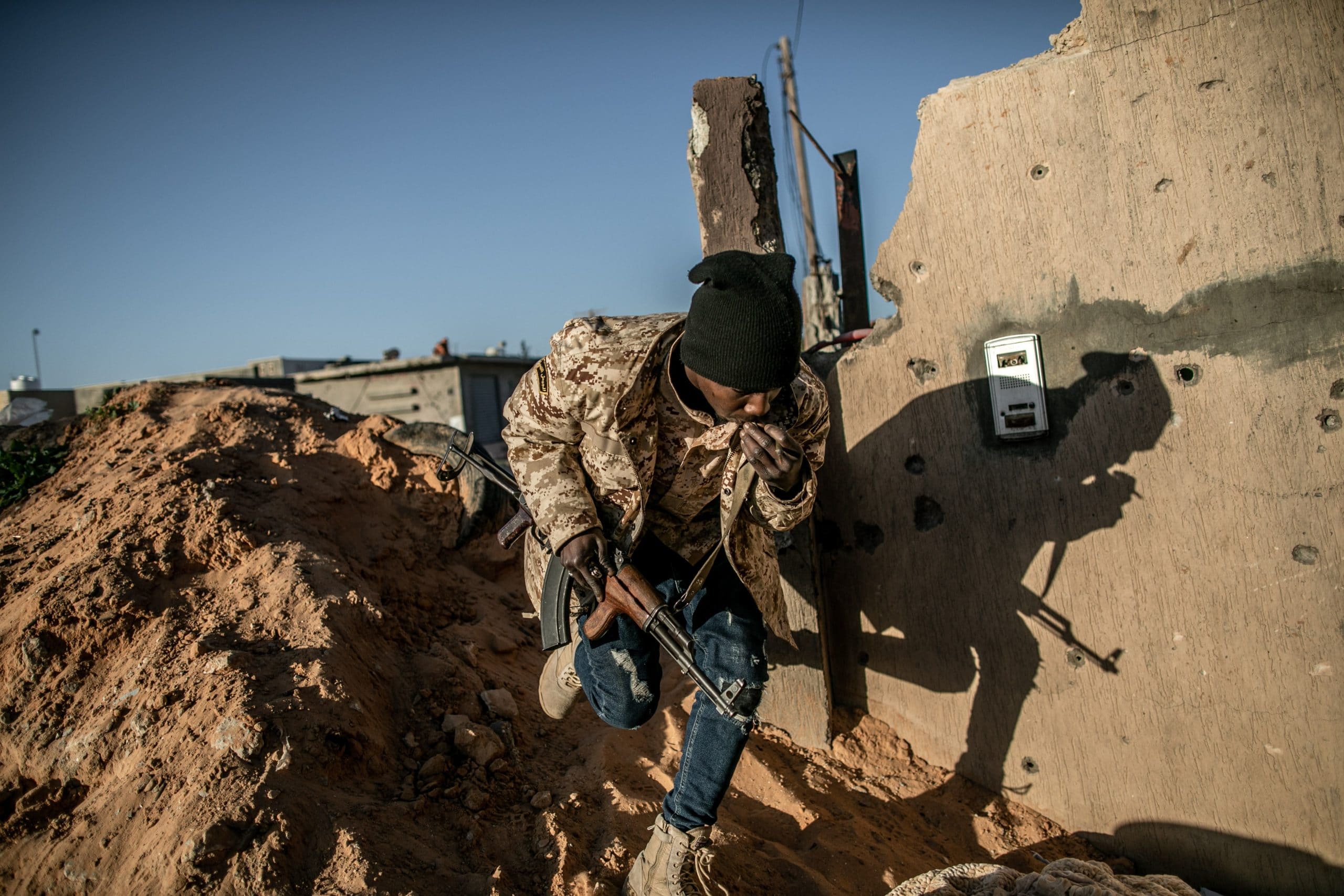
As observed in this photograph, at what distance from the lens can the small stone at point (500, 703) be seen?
9.41 feet

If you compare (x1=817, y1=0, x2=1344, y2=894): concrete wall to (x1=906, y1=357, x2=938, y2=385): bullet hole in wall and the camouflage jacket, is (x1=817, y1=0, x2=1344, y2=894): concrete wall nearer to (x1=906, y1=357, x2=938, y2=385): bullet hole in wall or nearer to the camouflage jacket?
(x1=906, y1=357, x2=938, y2=385): bullet hole in wall

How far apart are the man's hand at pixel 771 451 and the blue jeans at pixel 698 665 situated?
1.40 feet

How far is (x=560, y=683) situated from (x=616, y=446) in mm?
956

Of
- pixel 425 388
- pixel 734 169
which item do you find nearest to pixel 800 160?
pixel 425 388

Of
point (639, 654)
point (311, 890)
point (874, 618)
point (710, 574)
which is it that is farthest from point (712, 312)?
point (311, 890)

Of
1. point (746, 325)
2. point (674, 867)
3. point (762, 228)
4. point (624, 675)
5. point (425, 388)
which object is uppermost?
point (425, 388)

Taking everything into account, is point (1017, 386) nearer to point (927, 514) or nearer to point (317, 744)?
point (927, 514)

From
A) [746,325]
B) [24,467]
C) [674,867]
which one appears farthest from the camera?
[24,467]

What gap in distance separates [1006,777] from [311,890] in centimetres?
229

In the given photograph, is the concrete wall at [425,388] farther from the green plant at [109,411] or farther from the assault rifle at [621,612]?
the assault rifle at [621,612]

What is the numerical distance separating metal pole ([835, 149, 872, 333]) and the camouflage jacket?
1772 mm

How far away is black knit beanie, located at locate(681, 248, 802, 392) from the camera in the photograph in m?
1.98

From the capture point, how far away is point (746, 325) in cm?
198

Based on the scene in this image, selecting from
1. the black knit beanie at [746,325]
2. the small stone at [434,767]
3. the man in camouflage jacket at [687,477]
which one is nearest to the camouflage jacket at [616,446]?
the man in camouflage jacket at [687,477]
